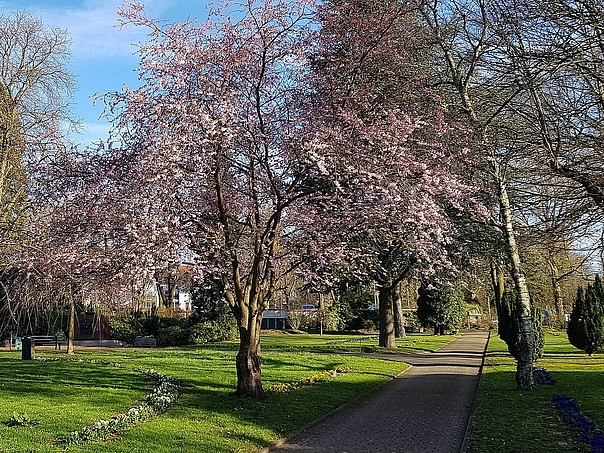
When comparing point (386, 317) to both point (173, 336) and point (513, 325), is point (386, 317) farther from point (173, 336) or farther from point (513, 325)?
point (173, 336)

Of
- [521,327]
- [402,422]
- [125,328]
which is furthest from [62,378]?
[125,328]

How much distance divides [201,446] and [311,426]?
281 cm

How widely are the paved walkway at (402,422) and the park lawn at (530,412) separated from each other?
0.39 metres

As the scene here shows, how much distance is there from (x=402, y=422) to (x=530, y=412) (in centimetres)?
264

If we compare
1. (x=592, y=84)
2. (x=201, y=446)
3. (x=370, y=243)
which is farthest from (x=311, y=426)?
(x=592, y=84)

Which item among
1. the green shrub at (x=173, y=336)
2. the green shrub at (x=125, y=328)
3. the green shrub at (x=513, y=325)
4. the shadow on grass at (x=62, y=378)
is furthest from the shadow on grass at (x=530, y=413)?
the green shrub at (x=125, y=328)

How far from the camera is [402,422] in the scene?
1108cm

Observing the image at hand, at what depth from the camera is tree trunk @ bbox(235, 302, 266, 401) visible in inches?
466

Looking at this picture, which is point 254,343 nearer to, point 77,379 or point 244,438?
point 244,438

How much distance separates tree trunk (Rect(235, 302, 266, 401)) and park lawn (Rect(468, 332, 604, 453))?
13.6 ft

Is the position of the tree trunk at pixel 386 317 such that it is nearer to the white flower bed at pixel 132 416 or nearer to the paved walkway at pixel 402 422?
the paved walkway at pixel 402 422

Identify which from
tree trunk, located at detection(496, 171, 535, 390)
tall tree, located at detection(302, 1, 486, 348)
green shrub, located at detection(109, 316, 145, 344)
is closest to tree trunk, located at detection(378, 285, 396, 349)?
tree trunk, located at detection(496, 171, 535, 390)

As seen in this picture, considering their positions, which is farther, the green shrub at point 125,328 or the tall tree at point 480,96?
the green shrub at point 125,328

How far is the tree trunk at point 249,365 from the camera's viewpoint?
11.8 metres
